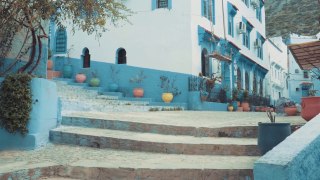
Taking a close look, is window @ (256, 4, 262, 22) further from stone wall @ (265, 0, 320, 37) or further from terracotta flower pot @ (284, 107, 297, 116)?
stone wall @ (265, 0, 320, 37)

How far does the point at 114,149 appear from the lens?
537cm

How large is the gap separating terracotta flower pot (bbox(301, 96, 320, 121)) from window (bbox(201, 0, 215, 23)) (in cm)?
1008

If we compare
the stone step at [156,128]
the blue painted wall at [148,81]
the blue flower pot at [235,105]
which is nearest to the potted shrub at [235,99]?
the blue flower pot at [235,105]

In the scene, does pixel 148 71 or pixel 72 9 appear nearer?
pixel 72 9

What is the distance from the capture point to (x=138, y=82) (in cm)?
1388

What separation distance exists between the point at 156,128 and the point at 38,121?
2109mm

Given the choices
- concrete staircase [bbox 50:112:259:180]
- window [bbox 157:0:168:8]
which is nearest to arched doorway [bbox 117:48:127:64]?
window [bbox 157:0:168:8]

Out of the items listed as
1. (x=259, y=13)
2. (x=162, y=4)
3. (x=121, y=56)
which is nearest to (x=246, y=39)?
(x=259, y=13)

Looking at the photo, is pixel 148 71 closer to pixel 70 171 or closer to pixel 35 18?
pixel 35 18

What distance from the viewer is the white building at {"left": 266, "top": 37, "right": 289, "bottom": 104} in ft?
103

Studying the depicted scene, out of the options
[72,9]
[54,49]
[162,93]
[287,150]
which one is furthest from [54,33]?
[287,150]

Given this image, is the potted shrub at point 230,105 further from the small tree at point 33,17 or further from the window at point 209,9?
the small tree at point 33,17

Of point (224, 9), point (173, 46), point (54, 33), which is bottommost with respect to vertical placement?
point (173, 46)

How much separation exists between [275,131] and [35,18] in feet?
14.4
